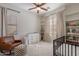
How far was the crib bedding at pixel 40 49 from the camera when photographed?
1961 millimetres

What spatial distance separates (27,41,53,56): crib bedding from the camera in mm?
1961

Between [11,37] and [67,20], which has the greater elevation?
[67,20]

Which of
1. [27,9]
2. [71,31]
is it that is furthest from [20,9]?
[71,31]

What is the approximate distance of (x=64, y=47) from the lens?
202 cm

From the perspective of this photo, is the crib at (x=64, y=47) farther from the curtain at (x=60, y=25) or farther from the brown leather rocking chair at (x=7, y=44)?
the brown leather rocking chair at (x=7, y=44)

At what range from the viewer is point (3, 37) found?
1.89 meters

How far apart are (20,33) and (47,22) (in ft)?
2.00

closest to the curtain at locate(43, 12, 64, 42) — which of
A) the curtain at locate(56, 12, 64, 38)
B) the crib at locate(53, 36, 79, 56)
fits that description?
the curtain at locate(56, 12, 64, 38)

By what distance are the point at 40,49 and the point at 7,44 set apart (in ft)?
2.23

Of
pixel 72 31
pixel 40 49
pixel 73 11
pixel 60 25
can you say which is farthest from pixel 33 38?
pixel 73 11

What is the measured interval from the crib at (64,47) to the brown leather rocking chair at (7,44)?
813 millimetres

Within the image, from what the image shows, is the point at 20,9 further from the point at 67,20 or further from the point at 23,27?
the point at 67,20

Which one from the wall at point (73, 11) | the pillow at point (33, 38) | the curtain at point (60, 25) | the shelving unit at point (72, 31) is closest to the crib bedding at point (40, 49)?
the pillow at point (33, 38)

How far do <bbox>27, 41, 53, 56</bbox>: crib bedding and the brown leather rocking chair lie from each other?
306 mm
